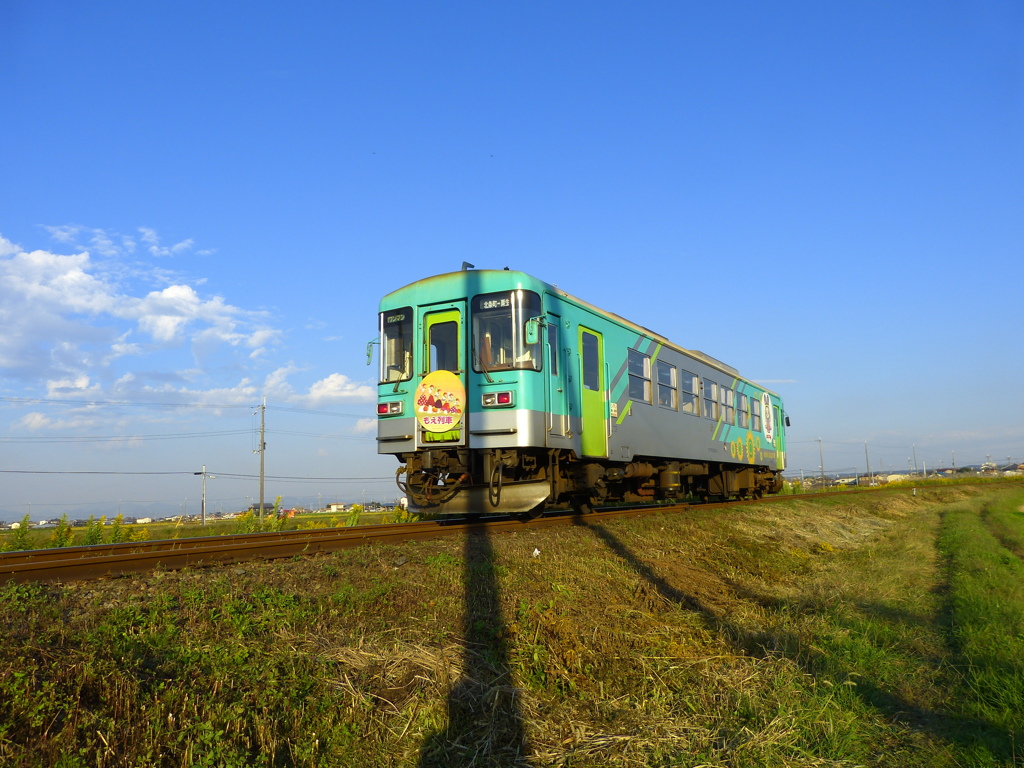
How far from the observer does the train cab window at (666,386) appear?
13141mm

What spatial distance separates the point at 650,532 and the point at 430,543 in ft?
12.2

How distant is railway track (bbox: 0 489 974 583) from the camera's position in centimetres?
553

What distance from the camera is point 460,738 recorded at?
372 centimetres

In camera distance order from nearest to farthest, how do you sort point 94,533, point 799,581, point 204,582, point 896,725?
point 896,725 → point 204,582 → point 799,581 → point 94,533

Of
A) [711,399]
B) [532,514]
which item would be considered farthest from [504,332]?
[711,399]

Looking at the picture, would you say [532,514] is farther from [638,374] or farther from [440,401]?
[638,374]

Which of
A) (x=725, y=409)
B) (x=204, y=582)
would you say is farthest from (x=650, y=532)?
(x=725, y=409)

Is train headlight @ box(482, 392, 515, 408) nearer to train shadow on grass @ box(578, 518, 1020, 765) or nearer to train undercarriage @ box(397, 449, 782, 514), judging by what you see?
train undercarriage @ box(397, 449, 782, 514)

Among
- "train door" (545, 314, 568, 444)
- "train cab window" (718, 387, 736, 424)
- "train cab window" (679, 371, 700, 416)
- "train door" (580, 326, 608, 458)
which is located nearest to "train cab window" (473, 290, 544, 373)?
"train door" (545, 314, 568, 444)

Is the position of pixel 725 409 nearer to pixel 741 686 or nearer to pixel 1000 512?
pixel 741 686

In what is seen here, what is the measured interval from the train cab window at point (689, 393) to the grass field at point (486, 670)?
7048 mm

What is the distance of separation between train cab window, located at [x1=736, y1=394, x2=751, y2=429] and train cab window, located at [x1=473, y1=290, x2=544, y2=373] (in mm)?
10511

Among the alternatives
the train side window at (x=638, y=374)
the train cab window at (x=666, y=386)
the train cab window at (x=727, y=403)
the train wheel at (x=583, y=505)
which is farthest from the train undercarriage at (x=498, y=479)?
the train cab window at (x=727, y=403)

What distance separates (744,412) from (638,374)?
7791 mm
